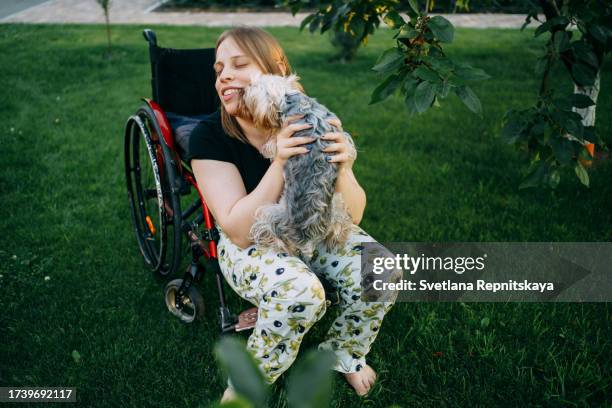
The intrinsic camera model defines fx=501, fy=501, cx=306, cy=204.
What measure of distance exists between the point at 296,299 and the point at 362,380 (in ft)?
2.14

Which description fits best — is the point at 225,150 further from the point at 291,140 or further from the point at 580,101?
the point at 580,101

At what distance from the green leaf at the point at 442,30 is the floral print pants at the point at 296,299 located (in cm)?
85

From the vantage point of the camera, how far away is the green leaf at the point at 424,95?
69.8 inches

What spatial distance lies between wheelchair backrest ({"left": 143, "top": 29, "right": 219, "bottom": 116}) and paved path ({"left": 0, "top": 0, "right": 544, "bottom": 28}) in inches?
331

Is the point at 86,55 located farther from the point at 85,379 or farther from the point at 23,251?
the point at 85,379

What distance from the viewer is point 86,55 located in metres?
7.76

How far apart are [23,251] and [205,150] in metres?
1.91

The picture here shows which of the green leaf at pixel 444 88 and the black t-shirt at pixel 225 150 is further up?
the green leaf at pixel 444 88

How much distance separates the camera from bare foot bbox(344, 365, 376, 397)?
2.18 metres

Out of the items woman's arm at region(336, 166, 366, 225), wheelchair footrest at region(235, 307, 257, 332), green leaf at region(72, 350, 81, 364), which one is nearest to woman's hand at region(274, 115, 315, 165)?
woman's arm at region(336, 166, 366, 225)

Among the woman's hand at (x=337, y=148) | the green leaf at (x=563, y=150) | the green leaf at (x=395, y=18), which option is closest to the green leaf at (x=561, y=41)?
the green leaf at (x=563, y=150)

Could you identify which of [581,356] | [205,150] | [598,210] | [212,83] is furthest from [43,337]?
[598,210]

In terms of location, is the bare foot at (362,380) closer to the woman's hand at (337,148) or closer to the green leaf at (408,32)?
the woman's hand at (337,148)

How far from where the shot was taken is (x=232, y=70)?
1.98m
